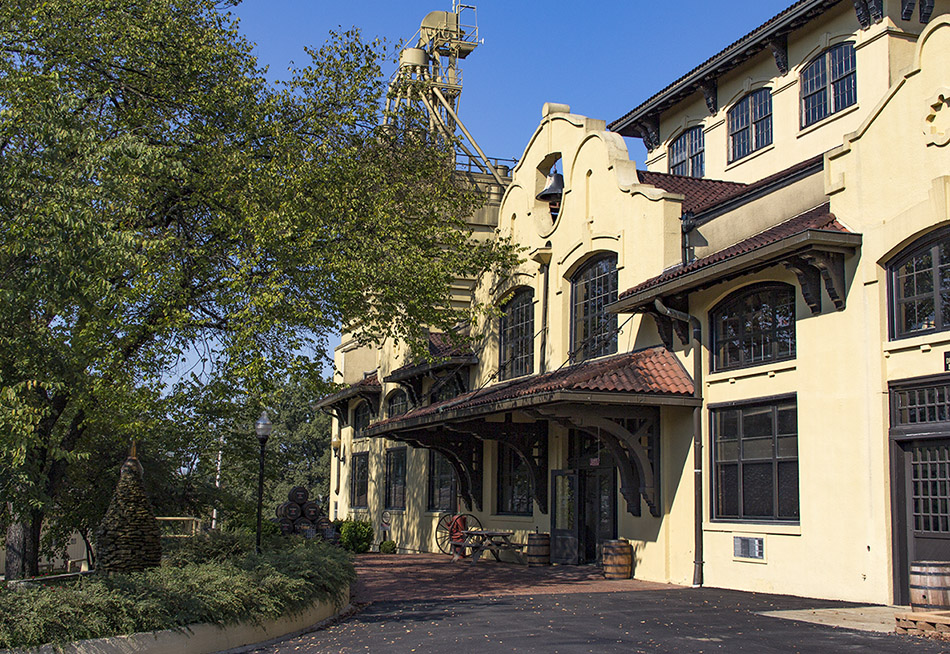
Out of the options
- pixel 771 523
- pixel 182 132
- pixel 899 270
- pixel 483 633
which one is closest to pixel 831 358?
pixel 899 270

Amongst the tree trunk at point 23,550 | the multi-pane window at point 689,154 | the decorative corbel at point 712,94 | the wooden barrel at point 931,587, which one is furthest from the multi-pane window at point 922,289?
the tree trunk at point 23,550

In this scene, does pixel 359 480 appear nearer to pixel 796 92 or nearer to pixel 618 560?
pixel 618 560

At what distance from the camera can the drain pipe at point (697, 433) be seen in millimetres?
16859

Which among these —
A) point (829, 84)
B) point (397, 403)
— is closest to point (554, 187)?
point (829, 84)

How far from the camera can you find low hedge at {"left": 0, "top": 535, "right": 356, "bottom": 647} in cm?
960

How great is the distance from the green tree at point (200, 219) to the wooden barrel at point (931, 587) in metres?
9.74

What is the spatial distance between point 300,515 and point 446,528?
5.26 m

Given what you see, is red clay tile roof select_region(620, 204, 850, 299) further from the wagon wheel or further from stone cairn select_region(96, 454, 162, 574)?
the wagon wheel

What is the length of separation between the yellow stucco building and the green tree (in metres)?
3.59

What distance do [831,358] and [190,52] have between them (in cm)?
1189

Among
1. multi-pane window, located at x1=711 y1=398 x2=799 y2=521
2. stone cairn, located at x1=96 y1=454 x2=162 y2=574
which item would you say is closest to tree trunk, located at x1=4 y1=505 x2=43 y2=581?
stone cairn, located at x1=96 y1=454 x2=162 y2=574

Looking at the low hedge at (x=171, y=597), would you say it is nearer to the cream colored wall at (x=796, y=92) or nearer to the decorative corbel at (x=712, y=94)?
the cream colored wall at (x=796, y=92)

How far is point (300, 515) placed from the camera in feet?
98.1

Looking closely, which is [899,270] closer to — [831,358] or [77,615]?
[831,358]
